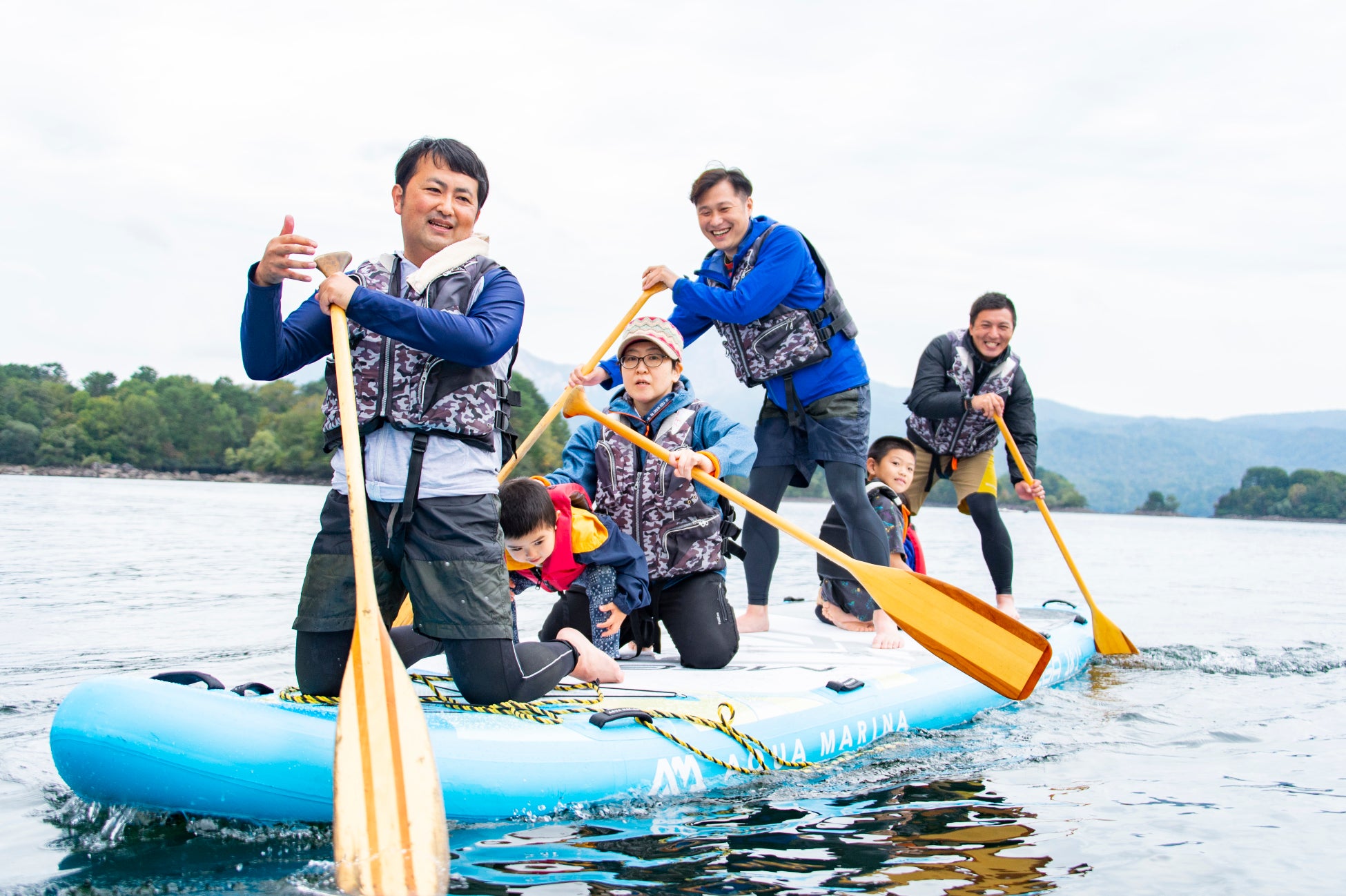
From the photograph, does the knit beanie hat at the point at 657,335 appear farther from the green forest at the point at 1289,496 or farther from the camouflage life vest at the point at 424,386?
the green forest at the point at 1289,496

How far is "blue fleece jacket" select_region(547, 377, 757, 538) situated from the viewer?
14.4 feet

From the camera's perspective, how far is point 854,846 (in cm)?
311

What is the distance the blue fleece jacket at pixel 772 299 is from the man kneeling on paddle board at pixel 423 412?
1867 millimetres

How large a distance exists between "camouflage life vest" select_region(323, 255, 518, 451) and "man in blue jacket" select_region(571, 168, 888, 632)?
1.75 metres

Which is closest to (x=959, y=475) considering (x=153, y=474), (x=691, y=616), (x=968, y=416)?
(x=968, y=416)

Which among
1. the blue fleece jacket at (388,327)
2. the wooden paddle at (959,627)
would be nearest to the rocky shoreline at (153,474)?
the wooden paddle at (959,627)

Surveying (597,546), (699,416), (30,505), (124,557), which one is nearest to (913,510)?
(699,416)

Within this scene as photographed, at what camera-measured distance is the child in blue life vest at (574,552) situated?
4.02m

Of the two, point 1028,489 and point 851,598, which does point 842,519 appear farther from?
point 1028,489

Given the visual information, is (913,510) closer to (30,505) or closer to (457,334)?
(457,334)

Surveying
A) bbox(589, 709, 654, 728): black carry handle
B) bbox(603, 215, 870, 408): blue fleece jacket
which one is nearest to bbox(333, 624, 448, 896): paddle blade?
bbox(589, 709, 654, 728): black carry handle

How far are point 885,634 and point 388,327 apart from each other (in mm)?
3518

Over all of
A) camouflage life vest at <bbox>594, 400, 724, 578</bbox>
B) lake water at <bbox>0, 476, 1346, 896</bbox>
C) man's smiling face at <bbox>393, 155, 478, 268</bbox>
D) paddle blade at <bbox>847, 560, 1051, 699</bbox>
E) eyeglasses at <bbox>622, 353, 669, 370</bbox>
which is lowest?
lake water at <bbox>0, 476, 1346, 896</bbox>

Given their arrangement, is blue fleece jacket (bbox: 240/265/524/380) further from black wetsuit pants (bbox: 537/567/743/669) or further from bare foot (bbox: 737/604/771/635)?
bare foot (bbox: 737/604/771/635)
